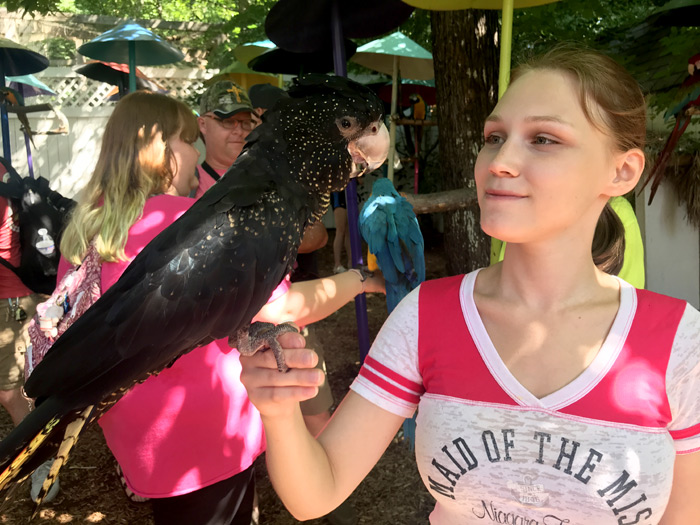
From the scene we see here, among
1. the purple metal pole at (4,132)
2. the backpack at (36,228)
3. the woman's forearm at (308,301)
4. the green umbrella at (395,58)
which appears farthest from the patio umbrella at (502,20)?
the purple metal pole at (4,132)

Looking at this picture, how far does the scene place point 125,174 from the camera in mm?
1857

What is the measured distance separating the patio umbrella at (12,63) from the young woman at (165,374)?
3.28 meters

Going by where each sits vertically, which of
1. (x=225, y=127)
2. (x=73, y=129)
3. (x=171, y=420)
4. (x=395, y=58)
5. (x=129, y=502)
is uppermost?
(x=395, y=58)

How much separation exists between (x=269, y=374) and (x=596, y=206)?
828mm

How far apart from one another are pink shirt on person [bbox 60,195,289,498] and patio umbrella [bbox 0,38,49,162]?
352cm

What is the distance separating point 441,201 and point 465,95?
1.20 metres

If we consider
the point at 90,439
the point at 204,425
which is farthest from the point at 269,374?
the point at 90,439

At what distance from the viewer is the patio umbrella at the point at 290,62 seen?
349 cm

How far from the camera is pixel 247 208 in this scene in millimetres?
1358

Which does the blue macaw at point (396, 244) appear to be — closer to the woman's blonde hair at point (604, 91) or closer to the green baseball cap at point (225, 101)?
the green baseball cap at point (225, 101)

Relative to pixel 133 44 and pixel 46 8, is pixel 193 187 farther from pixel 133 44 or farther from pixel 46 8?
pixel 133 44

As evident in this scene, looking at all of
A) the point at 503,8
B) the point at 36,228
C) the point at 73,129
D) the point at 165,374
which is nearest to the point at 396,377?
the point at 165,374

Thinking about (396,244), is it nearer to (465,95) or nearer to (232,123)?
(232,123)

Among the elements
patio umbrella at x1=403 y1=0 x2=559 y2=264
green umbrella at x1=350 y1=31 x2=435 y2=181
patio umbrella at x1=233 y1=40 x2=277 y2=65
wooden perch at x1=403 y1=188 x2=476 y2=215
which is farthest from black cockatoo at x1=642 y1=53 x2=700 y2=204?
patio umbrella at x1=233 y1=40 x2=277 y2=65
